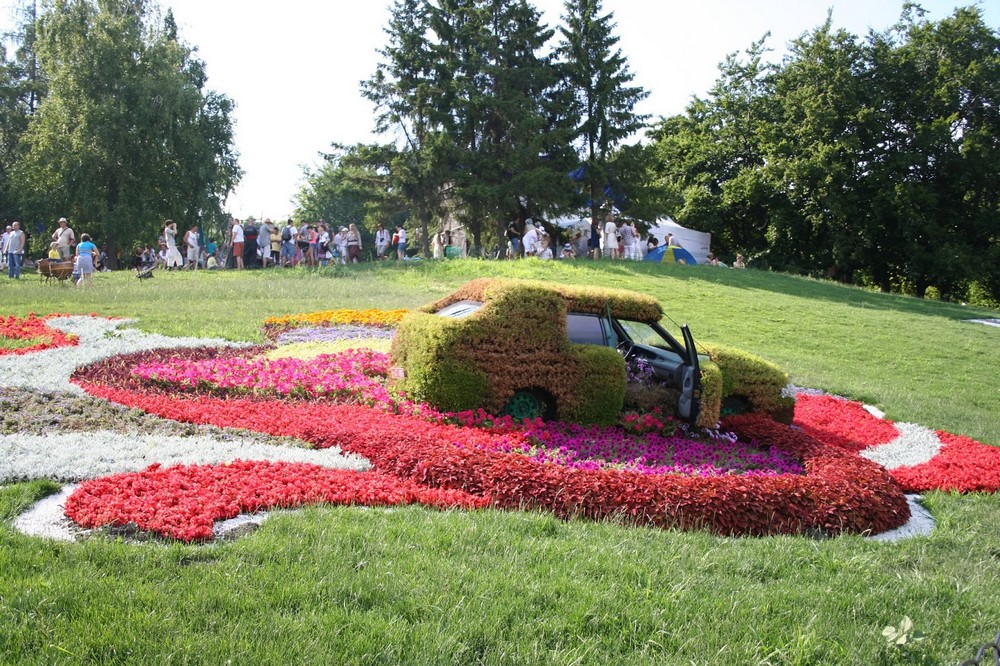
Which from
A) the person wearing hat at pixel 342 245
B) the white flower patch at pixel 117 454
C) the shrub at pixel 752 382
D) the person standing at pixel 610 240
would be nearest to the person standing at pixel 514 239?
the person standing at pixel 610 240

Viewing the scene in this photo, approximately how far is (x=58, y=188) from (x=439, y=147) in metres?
19.4

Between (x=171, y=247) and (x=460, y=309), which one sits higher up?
(x=171, y=247)

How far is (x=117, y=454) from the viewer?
23.5 ft

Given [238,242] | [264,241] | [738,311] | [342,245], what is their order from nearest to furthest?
1. [738,311]
2. [238,242]
3. [264,241]
4. [342,245]

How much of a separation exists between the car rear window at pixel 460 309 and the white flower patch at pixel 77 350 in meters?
4.47

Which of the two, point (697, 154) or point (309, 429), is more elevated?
point (697, 154)

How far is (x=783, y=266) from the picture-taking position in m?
48.5

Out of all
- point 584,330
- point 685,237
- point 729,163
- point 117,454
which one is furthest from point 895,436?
point 729,163

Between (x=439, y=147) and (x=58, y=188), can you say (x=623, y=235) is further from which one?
(x=58, y=188)

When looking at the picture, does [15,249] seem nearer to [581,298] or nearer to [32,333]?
[32,333]

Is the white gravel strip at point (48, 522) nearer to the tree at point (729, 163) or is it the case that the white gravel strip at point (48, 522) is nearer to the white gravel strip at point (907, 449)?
the white gravel strip at point (907, 449)

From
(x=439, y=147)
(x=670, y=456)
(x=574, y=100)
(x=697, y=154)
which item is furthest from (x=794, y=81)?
(x=670, y=456)

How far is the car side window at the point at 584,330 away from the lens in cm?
1034

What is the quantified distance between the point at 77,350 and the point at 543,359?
7.54m
